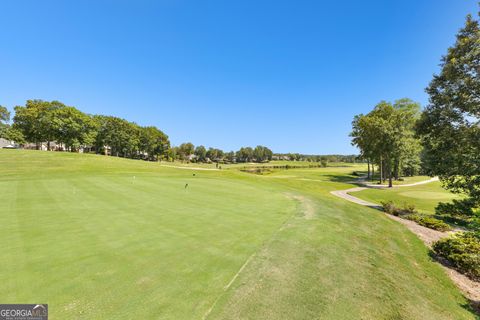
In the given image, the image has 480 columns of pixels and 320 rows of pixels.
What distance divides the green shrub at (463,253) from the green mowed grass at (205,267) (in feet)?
2.88

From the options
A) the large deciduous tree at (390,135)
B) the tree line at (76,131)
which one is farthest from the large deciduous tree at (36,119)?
the large deciduous tree at (390,135)

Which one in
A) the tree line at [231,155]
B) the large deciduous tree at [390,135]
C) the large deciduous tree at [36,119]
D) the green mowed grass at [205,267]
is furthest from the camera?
the tree line at [231,155]

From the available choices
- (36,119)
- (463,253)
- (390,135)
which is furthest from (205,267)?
(36,119)

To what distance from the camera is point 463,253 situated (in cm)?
938

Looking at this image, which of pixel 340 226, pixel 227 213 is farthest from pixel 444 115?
pixel 227 213

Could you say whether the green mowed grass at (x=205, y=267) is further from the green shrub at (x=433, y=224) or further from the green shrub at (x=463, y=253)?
the green shrub at (x=433, y=224)

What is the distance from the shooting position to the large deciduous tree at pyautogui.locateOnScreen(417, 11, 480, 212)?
1468 centimetres

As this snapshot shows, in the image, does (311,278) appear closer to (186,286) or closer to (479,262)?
(186,286)

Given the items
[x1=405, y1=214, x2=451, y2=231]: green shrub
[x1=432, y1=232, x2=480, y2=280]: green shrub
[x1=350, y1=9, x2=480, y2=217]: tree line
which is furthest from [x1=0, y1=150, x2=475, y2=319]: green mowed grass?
[x1=350, y1=9, x2=480, y2=217]: tree line

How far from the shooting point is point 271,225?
9.83m

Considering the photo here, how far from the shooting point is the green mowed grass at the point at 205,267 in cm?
433

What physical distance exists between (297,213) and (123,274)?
9809 mm

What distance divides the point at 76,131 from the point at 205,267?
238 ft

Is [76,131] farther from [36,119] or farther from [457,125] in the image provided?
[457,125]
